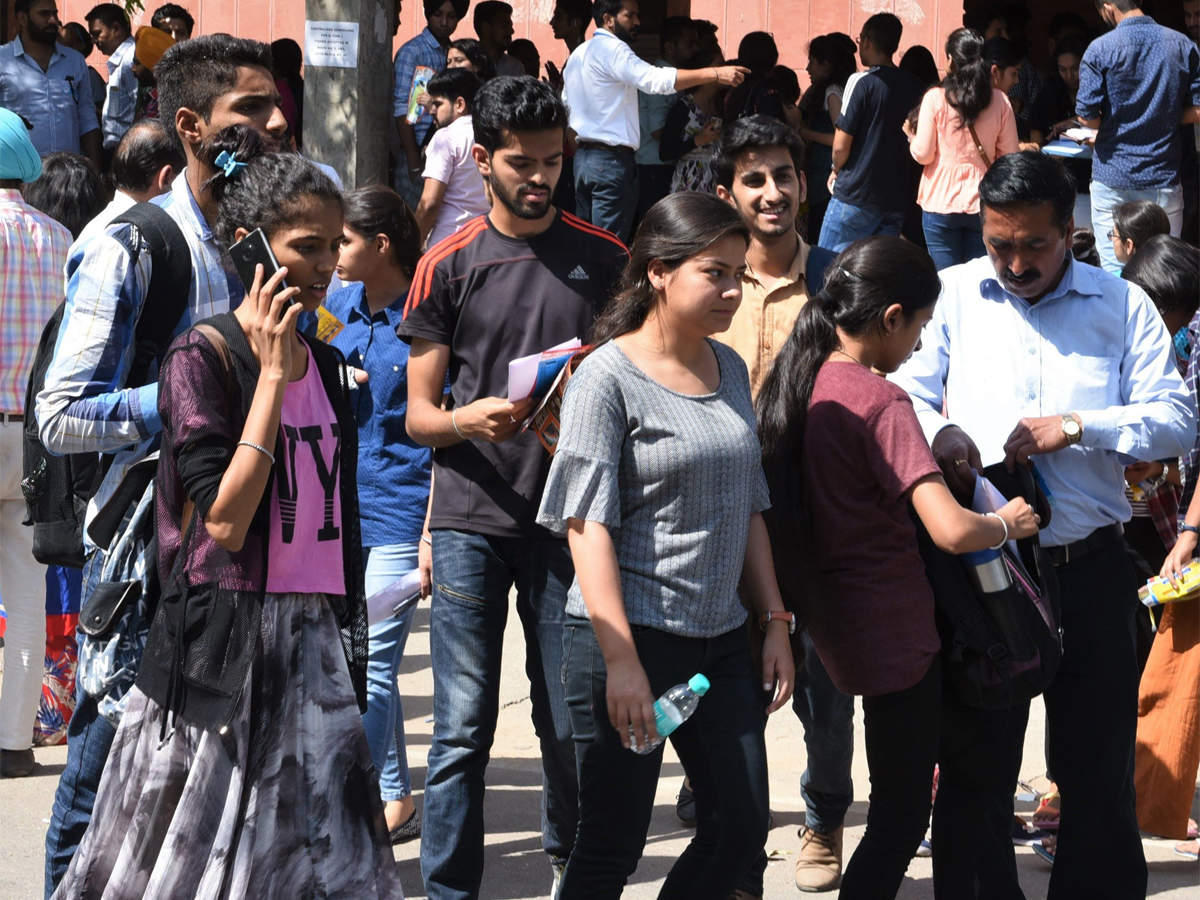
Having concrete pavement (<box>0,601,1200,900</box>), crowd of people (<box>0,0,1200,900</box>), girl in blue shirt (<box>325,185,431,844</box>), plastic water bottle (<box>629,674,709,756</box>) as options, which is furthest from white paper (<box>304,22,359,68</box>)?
plastic water bottle (<box>629,674,709,756</box>)

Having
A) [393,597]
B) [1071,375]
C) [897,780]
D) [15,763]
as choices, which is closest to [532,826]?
[393,597]

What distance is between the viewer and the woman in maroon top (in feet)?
12.2

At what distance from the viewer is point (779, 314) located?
4.58 metres

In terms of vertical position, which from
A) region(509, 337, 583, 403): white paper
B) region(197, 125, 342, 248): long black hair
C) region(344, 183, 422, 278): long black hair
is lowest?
region(509, 337, 583, 403): white paper

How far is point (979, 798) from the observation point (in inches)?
157

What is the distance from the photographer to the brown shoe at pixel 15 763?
5734 mm

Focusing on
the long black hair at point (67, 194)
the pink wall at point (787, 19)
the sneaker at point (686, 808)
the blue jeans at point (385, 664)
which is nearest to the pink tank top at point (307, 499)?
the blue jeans at point (385, 664)

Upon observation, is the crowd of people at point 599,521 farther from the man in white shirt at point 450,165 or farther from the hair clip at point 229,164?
the man in white shirt at point 450,165

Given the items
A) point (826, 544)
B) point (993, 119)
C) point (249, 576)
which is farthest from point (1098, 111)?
point (249, 576)

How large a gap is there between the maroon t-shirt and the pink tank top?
1112 mm

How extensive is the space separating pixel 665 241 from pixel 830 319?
51cm

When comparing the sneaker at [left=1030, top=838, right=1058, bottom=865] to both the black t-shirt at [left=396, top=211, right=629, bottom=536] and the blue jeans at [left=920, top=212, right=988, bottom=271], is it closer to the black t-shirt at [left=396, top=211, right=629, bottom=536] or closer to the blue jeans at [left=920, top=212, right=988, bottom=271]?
the black t-shirt at [left=396, top=211, right=629, bottom=536]

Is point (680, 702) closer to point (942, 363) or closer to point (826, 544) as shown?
point (826, 544)

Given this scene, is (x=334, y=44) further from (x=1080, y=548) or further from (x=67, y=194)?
(x=1080, y=548)
